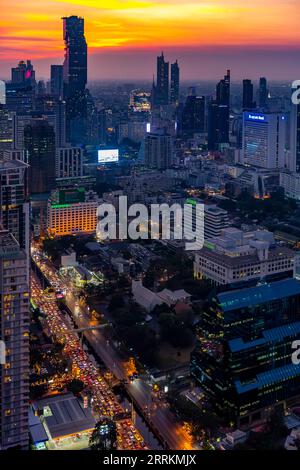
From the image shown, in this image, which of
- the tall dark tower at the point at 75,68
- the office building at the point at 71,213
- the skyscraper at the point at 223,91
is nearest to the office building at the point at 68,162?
Answer: the office building at the point at 71,213

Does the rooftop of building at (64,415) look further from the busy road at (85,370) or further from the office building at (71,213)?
the office building at (71,213)

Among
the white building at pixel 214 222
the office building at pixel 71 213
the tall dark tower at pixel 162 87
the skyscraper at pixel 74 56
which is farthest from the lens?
the tall dark tower at pixel 162 87

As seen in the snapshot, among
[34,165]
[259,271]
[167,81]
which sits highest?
[167,81]

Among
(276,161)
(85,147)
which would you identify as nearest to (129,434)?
(276,161)

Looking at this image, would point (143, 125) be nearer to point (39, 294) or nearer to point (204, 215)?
point (204, 215)

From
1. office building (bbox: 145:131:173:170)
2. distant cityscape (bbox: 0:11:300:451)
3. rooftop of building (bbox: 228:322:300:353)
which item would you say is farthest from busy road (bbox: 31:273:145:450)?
office building (bbox: 145:131:173:170)

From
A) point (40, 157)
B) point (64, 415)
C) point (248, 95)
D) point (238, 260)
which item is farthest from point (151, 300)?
point (248, 95)
